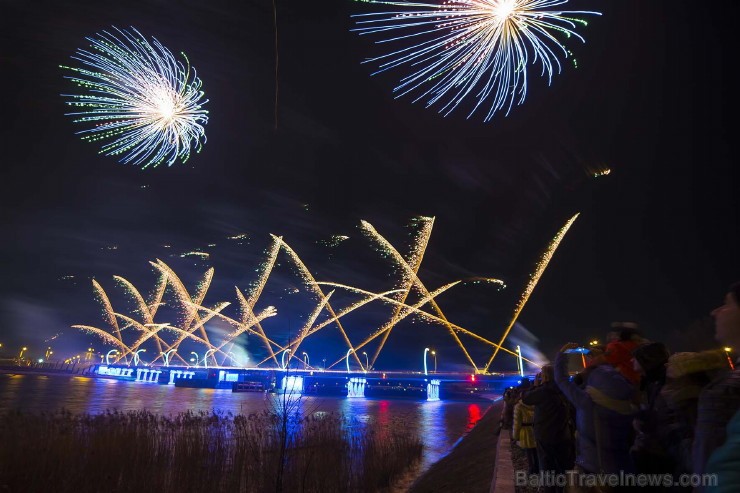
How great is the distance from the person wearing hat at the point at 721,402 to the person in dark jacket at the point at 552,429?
3.46 metres

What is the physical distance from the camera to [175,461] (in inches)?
427

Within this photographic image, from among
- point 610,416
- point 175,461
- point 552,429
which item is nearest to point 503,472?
point 552,429

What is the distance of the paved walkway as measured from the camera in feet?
21.3

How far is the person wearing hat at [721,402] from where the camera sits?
2.20 metres

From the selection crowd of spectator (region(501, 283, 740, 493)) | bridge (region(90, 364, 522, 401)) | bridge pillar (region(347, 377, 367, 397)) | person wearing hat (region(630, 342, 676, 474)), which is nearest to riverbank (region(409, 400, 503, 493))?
crowd of spectator (region(501, 283, 740, 493))

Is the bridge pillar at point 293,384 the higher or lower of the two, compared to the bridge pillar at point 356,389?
higher

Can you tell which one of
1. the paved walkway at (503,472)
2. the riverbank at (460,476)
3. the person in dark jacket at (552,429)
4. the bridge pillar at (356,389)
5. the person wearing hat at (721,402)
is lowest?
the bridge pillar at (356,389)

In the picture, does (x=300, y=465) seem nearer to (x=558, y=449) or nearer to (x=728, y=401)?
(x=558, y=449)

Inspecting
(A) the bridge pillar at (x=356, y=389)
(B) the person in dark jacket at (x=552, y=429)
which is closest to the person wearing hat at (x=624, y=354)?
(B) the person in dark jacket at (x=552, y=429)

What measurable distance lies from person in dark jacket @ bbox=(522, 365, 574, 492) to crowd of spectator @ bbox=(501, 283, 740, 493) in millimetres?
408

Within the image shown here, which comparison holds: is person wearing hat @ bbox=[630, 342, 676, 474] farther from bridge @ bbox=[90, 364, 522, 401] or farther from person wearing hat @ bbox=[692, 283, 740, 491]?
bridge @ bbox=[90, 364, 522, 401]

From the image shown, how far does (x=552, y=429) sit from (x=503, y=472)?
8.36 feet

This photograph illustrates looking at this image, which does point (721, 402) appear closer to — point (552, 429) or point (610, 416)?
point (610, 416)

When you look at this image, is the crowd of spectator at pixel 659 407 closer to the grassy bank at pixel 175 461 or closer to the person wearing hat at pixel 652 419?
the person wearing hat at pixel 652 419
